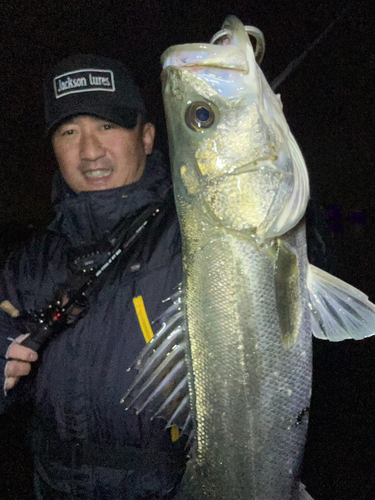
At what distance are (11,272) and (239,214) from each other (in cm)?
154

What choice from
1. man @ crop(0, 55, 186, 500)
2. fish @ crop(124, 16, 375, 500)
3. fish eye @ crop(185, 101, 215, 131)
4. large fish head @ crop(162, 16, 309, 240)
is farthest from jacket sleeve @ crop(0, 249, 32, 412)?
fish eye @ crop(185, 101, 215, 131)

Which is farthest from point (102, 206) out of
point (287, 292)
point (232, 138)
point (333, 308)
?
point (333, 308)

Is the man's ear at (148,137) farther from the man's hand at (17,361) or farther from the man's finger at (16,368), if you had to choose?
the man's finger at (16,368)

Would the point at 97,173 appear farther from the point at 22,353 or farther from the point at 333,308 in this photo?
the point at 333,308

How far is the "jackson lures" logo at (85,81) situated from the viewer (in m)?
2.05

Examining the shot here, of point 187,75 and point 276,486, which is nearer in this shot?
point 187,75

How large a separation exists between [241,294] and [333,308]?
1.16ft

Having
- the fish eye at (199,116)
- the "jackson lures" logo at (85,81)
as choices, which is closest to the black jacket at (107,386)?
the "jackson lures" logo at (85,81)

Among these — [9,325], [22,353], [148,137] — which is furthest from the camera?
[148,137]

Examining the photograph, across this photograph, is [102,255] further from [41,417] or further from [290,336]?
[290,336]

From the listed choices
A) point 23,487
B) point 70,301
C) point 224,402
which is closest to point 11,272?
point 70,301

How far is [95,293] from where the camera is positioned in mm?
1818

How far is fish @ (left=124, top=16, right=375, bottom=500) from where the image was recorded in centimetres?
109

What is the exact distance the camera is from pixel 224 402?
120 centimetres
